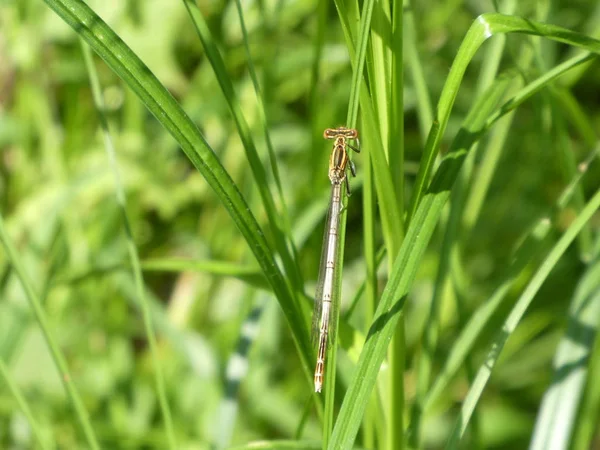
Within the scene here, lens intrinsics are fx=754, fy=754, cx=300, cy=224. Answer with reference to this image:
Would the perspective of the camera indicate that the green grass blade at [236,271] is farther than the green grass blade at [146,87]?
Yes

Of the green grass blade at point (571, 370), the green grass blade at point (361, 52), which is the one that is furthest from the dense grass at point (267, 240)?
the green grass blade at point (361, 52)

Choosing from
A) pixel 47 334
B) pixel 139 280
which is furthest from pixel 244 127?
pixel 47 334

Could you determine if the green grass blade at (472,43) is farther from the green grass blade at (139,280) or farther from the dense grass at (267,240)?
the green grass blade at (139,280)

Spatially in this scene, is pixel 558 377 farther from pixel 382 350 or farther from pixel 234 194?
pixel 234 194

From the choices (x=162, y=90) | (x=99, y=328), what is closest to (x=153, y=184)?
(x=99, y=328)

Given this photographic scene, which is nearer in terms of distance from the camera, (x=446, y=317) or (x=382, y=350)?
(x=382, y=350)

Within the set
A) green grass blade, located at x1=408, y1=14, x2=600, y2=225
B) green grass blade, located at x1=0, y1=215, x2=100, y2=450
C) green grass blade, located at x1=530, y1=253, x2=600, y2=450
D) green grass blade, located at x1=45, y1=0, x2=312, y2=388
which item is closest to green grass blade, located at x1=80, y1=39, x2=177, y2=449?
green grass blade, located at x1=0, y1=215, x2=100, y2=450

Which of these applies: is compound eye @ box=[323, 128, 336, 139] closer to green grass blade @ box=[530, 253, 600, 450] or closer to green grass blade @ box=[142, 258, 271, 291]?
green grass blade @ box=[142, 258, 271, 291]
